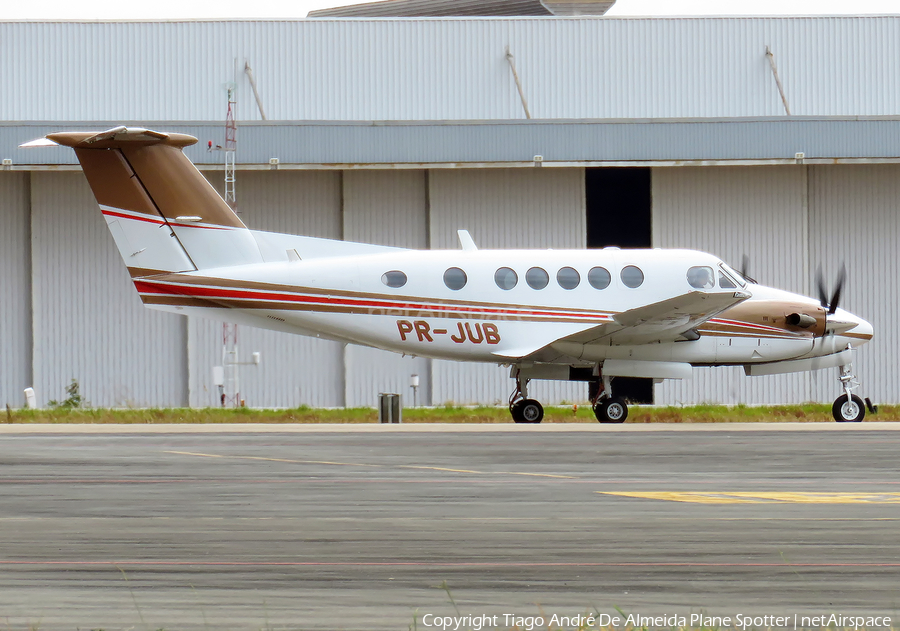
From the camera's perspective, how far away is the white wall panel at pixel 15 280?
1144 inches

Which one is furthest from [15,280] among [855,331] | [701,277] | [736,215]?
[855,331]

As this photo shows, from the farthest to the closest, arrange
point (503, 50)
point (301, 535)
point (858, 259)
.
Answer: point (503, 50) → point (858, 259) → point (301, 535)

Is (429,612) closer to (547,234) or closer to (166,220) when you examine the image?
(166,220)

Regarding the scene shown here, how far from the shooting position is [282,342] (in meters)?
29.1

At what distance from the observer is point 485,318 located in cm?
2155

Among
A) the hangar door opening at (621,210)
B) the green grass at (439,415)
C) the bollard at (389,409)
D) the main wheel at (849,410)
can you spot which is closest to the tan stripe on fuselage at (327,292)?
the bollard at (389,409)

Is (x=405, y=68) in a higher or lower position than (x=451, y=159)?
higher

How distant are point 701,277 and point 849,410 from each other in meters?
3.81

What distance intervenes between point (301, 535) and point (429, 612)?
8.70ft

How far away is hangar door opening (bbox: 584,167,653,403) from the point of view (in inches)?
1192

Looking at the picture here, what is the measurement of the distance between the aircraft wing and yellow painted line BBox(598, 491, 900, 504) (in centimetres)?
818

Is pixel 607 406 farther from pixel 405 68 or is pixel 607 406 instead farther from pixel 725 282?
pixel 405 68

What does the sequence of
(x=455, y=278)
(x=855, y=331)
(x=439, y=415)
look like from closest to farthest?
(x=455, y=278) < (x=855, y=331) < (x=439, y=415)

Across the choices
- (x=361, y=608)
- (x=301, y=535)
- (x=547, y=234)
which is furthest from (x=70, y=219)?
(x=361, y=608)
